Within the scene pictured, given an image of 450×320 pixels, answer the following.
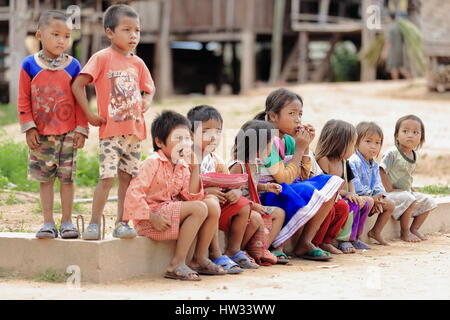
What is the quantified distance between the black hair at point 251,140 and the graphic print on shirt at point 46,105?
128 cm

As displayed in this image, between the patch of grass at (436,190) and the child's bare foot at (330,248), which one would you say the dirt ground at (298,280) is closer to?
the child's bare foot at (330,248)

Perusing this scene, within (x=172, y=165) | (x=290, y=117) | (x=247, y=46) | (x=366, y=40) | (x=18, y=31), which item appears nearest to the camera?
(x=172, y=165)

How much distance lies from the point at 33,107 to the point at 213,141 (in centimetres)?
121

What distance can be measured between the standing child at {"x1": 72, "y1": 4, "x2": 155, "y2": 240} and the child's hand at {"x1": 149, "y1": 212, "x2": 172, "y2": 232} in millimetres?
144

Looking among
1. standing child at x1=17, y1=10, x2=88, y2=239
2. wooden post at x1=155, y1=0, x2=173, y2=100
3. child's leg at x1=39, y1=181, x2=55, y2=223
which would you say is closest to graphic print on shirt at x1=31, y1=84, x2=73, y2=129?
standing child at x1=17, y1=10, x2=88, y2=239

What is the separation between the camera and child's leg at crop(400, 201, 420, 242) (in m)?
7.10

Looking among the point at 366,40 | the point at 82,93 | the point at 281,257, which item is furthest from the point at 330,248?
the point at 366,40

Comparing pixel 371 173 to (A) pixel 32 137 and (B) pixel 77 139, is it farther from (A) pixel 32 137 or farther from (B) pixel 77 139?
(A) pixel 32 137

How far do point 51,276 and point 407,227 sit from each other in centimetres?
334

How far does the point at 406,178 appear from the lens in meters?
7.21

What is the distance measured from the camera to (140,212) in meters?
5.10

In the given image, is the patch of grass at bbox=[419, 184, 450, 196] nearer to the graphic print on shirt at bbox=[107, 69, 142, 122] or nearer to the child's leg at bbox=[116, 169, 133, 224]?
the child's leg at bbox=[116, 169, 133, 224]
